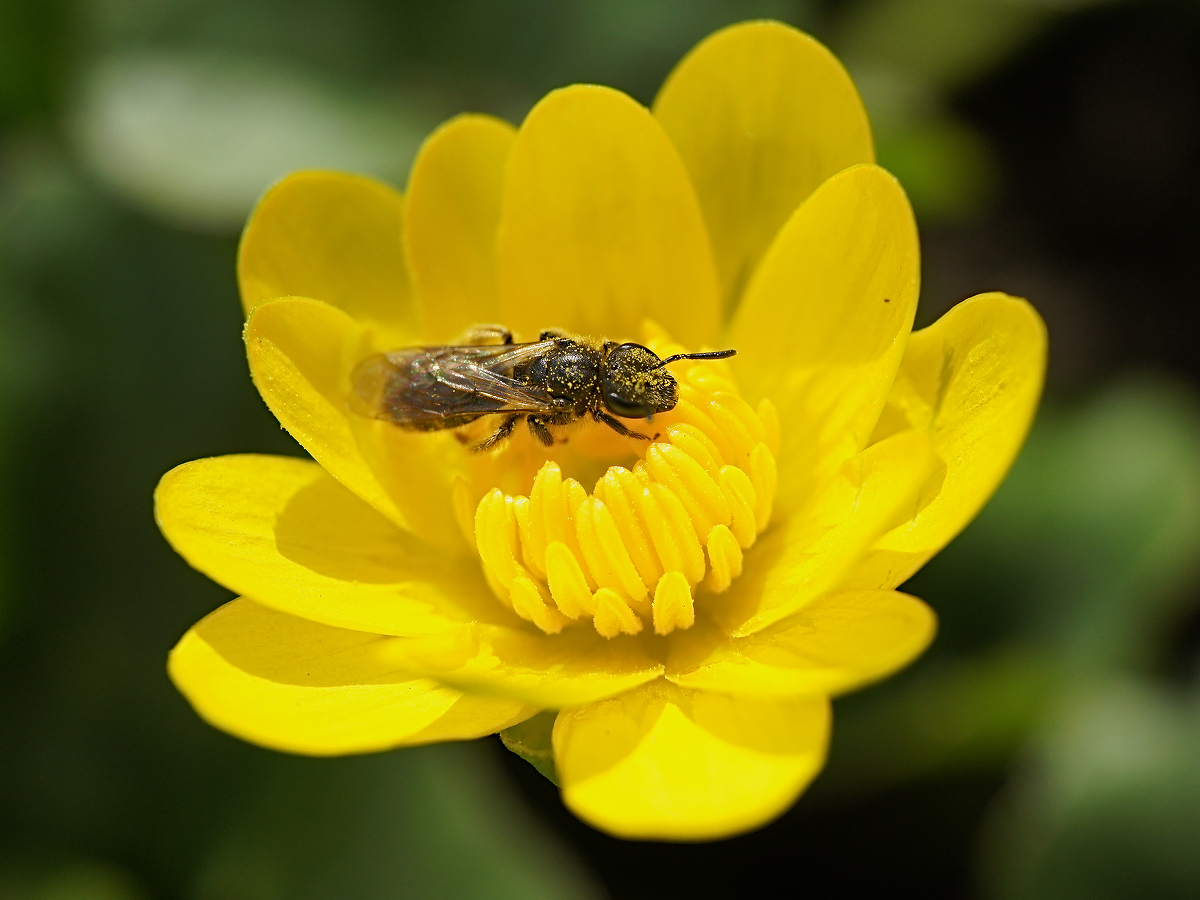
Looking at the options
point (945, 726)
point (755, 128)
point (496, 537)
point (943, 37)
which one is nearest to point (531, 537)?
point (496, 537)

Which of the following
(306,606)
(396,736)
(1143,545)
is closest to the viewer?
(396,736)

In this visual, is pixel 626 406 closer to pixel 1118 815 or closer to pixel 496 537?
pixel 496 537

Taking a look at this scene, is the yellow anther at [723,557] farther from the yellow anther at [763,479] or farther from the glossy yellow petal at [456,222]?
the glossy yellow petal at [456,222]

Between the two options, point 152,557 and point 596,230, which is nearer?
point 596,230

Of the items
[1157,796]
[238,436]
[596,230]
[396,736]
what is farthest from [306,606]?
[1157,796]

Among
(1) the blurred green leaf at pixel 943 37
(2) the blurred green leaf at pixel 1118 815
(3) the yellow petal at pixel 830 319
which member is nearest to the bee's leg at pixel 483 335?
(3) the yellow petal at pixel 830 319

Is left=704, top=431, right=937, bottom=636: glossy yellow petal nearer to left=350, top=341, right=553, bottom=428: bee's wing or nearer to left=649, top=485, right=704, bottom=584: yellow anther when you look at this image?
left=649, top=485, right=704, bottom=584: yellow anther

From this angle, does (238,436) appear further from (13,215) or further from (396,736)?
(396,736)
